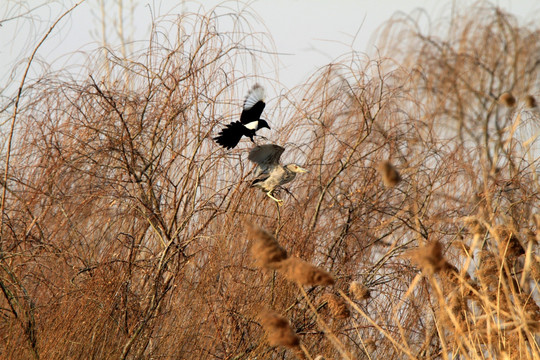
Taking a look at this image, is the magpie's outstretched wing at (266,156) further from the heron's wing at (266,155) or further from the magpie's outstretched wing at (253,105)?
the magpie's outstretched wing at (253,105)

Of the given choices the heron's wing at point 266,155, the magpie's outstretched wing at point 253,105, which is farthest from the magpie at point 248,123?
the heron's wing at point 266,155

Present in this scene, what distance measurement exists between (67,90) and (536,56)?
2981mm

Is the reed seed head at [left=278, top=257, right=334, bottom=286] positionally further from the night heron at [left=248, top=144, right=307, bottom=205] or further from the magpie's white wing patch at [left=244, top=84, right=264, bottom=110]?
the magpie's white wing patch at [left=244, top=84, right=264, bottom=110]

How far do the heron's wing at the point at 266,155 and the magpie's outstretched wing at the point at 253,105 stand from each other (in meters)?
0.31

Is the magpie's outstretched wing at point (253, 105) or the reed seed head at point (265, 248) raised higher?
the magpie's outstretched wing at point (253, 105)

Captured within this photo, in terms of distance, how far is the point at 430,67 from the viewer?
4027 millimetres

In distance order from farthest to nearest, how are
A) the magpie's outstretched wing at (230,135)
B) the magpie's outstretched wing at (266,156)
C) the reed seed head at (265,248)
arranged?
the magpie's outstretched wing at (230,135), the magpie's outstretched wing at (266,156), the reed seed head at (265,248)

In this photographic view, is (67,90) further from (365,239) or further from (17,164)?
(365,239)

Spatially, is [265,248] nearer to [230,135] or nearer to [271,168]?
[271,168]

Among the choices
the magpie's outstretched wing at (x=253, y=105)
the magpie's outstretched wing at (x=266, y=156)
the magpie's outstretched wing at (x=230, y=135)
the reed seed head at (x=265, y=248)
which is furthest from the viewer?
the magpie's outstretched wing at (x=253, y=105)

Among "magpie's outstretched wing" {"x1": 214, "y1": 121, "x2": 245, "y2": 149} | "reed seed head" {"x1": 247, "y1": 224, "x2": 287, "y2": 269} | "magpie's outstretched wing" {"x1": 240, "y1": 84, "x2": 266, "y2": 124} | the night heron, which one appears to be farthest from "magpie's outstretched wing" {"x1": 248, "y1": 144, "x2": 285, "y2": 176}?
"reed seed head" {"x1": 247, "y1": 224, "x2": 287, "y2": 269}

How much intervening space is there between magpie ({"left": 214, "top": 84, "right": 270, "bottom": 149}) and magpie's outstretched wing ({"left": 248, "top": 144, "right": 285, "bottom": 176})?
0.15 metres

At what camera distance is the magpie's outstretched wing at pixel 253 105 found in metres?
2.78

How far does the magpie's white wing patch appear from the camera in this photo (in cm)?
281
